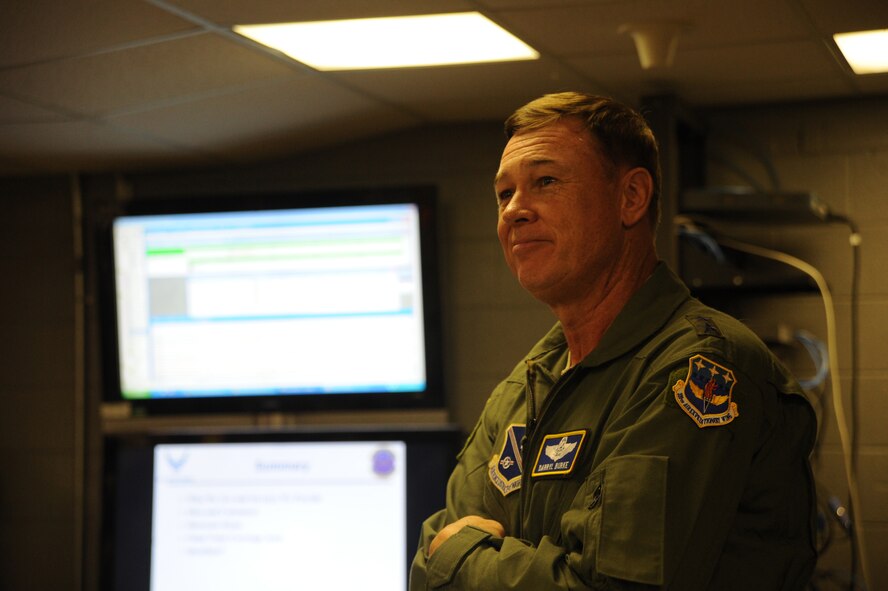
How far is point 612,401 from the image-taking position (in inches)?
51.9

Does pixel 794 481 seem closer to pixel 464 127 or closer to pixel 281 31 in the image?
pixel 281 31

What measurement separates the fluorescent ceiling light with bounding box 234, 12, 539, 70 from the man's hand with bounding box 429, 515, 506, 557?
1005mm

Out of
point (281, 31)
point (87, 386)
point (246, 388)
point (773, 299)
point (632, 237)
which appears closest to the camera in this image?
point (632, 237)

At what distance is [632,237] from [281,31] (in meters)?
0.93

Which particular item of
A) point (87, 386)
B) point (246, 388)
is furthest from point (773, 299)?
point (87, 386)

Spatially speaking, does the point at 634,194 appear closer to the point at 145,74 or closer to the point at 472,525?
the point at 472,525

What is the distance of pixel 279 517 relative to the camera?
2.42 meters

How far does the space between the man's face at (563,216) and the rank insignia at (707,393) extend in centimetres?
24

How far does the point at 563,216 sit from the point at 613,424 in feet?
0.97

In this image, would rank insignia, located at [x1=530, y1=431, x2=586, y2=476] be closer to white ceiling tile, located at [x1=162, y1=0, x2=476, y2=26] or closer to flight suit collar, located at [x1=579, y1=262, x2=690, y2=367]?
flight suit collar, located at [x1=579, y1=262, x2=690, y2=367]


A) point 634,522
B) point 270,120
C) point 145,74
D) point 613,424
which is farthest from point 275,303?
point 634,522

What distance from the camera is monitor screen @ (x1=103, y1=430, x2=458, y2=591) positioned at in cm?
235

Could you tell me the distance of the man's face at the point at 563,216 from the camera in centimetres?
141

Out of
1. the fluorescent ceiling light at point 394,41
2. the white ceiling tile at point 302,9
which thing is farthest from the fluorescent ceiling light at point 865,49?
the white ceiling tile at point 302,9
